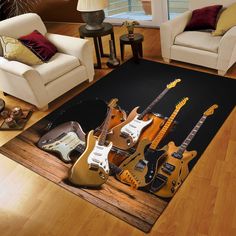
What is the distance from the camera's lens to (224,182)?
6.37ft

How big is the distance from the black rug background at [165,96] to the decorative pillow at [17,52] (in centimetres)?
62

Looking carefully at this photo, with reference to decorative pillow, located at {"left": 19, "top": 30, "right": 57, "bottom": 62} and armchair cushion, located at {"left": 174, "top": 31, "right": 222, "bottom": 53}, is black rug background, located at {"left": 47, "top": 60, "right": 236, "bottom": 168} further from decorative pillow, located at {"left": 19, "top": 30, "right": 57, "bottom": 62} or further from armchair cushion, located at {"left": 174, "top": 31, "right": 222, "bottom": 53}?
decorative pillow, located at {"left": 19, "top": 30, "right": 57, "bottom": 62}

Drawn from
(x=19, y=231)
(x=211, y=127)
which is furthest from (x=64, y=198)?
(x=211, y=127)

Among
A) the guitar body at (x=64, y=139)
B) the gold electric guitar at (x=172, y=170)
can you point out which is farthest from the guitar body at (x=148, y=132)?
the guitar body at (x=64, y=139)

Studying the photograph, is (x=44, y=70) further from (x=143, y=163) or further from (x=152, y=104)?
(x=143, y=163)

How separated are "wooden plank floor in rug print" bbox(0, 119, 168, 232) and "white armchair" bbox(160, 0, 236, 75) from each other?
1.88m

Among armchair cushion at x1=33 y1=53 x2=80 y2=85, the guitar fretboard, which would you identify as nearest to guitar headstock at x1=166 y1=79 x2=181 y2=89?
the guitar fretboard

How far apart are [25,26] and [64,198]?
7.10ft

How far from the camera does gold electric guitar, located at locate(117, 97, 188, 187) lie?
2.05m

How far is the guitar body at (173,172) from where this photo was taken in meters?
1.94

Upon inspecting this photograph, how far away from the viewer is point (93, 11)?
3.18m

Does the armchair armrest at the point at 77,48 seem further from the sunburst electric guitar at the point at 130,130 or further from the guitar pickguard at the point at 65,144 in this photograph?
the guitar pickguard at the point at 65,144

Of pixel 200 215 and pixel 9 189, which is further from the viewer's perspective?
pixel 9 189

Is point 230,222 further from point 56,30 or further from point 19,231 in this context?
point 56,30
